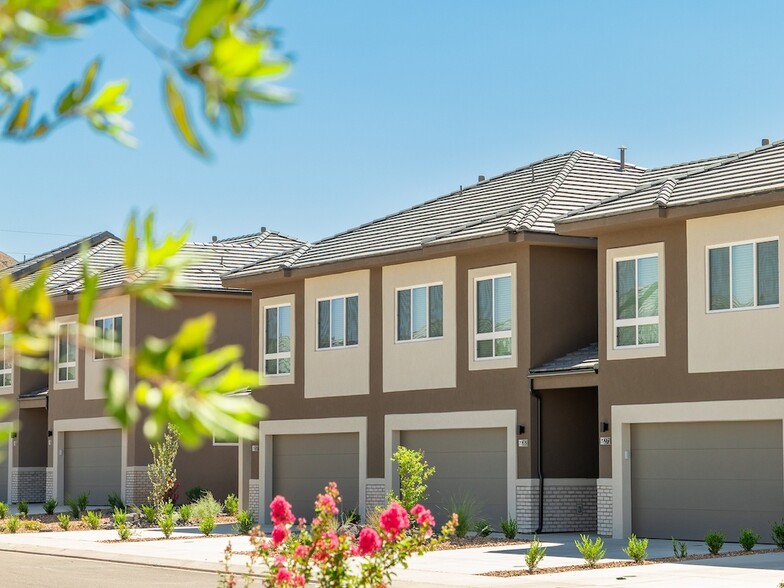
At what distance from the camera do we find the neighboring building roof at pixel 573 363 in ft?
86.2

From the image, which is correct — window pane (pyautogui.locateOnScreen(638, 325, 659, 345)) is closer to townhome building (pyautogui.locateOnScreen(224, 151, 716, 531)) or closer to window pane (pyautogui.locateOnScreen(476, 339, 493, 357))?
townhome building (pyautogui.locateOnScreen(224, 151, 716, 531))

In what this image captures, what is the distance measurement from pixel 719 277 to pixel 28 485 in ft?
90.3

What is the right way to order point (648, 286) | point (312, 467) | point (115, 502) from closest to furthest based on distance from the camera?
point (648, 286) → point (312, 467) → point (115, 502)

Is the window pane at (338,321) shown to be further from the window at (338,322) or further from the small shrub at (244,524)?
the small shrub at (244,524)

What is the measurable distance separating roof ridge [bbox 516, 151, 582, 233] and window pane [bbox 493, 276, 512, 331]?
1277 millimetres

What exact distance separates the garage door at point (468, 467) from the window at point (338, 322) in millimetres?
3309

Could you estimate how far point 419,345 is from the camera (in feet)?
98.0

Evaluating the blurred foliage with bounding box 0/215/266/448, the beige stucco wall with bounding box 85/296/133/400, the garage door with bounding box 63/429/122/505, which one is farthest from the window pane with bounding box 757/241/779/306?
the blurred foliage with bounding box 0/215/266/448

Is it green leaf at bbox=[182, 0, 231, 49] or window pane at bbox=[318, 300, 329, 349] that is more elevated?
window pane at bbox=[318, 300, 329, 349]

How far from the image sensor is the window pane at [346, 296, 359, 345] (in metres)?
31.6

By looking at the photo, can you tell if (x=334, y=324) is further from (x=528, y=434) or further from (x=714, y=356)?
(x=714, y=356)

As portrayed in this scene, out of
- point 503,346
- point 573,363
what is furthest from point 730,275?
point 503,346

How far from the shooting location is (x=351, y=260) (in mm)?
31203

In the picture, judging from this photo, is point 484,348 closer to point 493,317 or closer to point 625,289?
point 493,317
